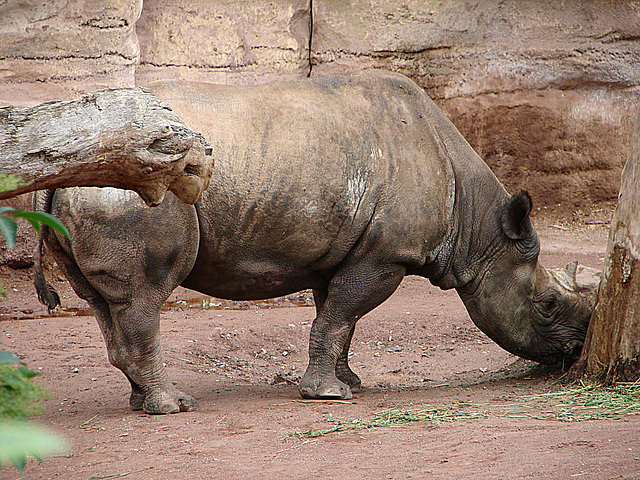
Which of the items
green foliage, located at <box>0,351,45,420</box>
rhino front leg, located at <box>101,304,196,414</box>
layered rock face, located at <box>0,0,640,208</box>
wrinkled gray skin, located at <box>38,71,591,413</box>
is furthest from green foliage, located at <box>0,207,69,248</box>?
layered rock face, located at <box>0,0,640,208</box>

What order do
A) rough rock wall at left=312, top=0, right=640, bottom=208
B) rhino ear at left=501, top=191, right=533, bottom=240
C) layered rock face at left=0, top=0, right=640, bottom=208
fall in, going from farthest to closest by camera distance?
rough rock wall at left=312, top=0, right=640, bottom=208 → layered rock face at left=0, top=0, right=640, bottom=208 → rhino ear at left=501, top=191, right=533, bottom=240

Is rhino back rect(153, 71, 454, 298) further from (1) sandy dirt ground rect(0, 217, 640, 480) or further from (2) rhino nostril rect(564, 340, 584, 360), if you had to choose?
(2) rhino nostril rect(564, 340, 584, 360)

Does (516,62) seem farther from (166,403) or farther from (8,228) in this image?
(8,228)

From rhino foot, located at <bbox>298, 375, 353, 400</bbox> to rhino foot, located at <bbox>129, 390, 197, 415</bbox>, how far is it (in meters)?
0.81

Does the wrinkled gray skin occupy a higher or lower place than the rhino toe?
higher

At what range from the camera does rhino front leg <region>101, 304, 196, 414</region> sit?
196 inches

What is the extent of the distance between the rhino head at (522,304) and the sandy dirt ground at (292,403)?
32cm

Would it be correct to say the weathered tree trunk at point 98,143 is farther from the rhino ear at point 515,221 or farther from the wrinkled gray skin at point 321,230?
the rhino ear at point 515,221

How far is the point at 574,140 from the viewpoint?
12367 mm

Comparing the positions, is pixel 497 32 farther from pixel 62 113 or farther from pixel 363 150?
pixel 62 113

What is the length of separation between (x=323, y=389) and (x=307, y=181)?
1.48 metres

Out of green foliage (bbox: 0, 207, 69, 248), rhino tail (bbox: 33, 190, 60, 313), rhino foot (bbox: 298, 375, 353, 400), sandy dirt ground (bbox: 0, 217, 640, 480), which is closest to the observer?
green foliage (bbox: 0, 207, 69, 248)

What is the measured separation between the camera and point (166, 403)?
202 inches

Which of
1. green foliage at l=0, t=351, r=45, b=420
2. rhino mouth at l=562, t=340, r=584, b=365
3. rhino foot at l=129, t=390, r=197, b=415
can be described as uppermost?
green foliage at l=0, t=351, r=45, b=420
